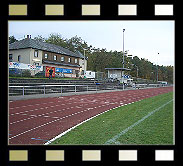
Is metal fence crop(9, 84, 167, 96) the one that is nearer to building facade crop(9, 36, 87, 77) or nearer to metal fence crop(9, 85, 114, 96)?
metal fence crop(9, 85, 114, 96)

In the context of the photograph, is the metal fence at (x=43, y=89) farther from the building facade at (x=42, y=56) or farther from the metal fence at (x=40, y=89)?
the building facade at (x=42, y=56)

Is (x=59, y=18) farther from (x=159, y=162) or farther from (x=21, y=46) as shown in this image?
(x=21, y=46)

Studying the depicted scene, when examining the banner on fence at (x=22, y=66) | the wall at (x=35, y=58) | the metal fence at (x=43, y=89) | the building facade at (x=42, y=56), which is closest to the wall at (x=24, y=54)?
the building facade at (x=42, y=56)

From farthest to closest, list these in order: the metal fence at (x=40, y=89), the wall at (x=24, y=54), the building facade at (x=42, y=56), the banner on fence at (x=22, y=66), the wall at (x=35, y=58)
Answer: the wall at (x=35, y=58)
the building facade at (x=42, y=56)
the wall at (x=24, y=54)
the banner on fence at (x=22, y=66)
the metal fence at (x=40, y=89)

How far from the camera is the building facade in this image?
30719 mm

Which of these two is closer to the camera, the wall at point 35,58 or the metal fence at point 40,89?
the metal fence at point 40,89

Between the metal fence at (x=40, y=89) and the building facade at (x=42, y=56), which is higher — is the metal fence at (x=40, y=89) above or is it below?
below

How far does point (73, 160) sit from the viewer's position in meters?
2.24

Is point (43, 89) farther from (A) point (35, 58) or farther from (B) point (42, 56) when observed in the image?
(B) point (42, 56)

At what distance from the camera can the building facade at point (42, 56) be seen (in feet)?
101

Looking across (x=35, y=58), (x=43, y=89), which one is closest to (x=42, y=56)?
(x=35, y=58)

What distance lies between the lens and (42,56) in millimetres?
34312
